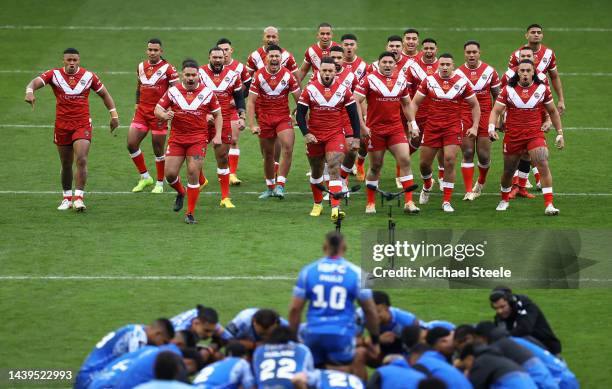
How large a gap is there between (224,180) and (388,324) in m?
7.72

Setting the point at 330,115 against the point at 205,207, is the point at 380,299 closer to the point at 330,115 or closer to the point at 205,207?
the point at 330,115

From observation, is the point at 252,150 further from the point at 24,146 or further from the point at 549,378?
the point at 549,378

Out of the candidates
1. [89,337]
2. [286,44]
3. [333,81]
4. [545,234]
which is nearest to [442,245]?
[545,234]

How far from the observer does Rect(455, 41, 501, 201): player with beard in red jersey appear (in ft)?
68.1

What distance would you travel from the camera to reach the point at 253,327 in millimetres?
13156

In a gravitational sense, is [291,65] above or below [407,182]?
above

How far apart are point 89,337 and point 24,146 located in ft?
32.3

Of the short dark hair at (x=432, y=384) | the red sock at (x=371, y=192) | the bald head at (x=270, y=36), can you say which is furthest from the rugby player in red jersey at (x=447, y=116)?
the short dark hair at (x=432, y=384)

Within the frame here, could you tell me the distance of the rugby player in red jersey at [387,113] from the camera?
19.8 m

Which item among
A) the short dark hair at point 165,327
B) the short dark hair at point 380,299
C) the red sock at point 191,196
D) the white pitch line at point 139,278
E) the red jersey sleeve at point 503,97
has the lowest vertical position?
the short dark hair at point 165,327

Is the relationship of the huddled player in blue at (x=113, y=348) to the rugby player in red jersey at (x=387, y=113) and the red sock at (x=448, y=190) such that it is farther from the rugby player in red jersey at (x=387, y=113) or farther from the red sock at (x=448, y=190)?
the red sock at (x=448, y=190)

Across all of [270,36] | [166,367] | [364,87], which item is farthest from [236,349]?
[270,36]

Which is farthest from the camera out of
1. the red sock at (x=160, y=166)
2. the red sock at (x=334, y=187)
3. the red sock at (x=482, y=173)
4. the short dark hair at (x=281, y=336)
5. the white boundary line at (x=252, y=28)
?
the white boundary line at (x=252, y=28)

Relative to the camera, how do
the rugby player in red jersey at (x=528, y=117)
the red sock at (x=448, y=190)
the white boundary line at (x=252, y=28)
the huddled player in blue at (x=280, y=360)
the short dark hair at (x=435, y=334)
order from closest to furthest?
1. the huddled player in blue at (x=280, y=360)
2. the short dark hair at (x=435, y=334)
3. the rugby player in red jersey at (x=528, y=117)
4. the red sock at (x=448, y=190)
5. the white boundary line at (x=252, y=28)
